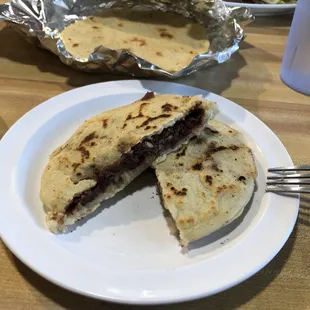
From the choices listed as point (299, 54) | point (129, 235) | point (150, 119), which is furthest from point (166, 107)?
point (299, 54)

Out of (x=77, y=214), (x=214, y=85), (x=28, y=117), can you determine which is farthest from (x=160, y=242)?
(x=214, y=85)

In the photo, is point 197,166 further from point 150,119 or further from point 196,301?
point 196,301

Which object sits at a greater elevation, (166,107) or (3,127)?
(166,107)

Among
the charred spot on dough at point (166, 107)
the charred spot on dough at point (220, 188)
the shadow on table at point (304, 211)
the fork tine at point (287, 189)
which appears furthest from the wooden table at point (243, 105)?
the charred spot on dough at point (166, 107)

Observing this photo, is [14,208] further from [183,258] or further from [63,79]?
[63,79]

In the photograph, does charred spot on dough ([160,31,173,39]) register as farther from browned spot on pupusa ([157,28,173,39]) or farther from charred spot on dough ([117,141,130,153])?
charred spot on dough ([117,141,130,153])
